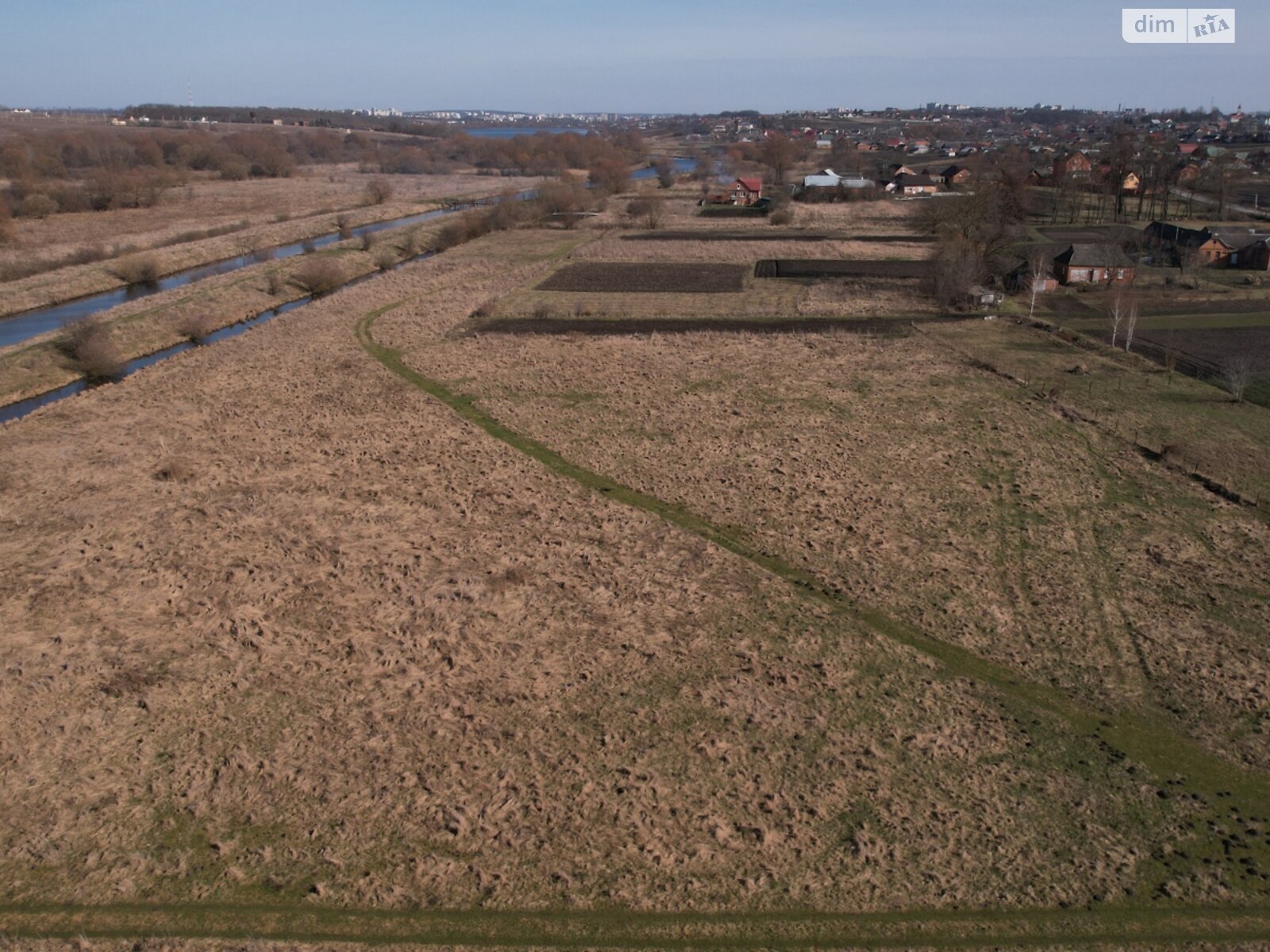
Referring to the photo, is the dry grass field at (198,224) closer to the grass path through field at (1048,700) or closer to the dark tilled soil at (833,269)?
the dark tilled soil at (833,269)

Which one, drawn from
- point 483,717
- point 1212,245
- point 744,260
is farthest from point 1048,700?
point 1212,245

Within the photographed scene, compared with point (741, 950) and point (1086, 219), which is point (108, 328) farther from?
point (1086, 219)

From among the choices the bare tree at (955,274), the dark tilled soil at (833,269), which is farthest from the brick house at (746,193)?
the bare tree at (955,274)

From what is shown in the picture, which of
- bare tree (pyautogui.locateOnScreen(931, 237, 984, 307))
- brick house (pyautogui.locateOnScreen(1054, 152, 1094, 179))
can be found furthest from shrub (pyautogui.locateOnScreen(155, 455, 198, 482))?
brick house (pyautogui.locateOnScreen(1054, 152, 1094, 179))

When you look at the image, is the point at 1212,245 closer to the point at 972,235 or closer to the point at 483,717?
the point at 972,235

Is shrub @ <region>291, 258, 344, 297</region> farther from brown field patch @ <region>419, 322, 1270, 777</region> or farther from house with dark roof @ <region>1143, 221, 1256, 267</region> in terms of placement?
house with dark roof @ <region>1143, 221, 1256, 267</region>

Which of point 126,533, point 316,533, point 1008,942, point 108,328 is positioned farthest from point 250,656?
point 108,328
